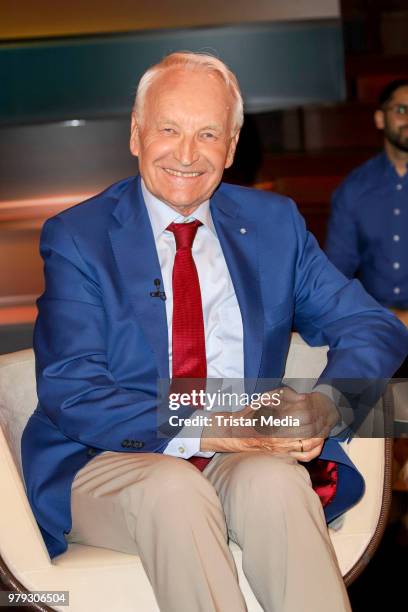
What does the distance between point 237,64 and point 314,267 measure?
4.88 m

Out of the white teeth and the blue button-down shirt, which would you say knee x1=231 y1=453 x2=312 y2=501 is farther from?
the blue button-down shirt

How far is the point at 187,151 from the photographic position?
2121 millimetres

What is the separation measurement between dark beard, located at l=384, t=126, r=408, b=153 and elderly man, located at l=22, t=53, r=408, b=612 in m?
2.35

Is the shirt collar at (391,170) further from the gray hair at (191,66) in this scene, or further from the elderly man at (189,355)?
the gray hair at (191,66)

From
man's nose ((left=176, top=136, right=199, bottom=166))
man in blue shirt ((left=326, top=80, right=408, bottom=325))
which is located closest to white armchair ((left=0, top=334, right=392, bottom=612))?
man's nose ((left=176, top=136, right=199, bottom=166))

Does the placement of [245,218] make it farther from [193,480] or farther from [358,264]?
[358,264]

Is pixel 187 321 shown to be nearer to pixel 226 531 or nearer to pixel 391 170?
pixel 226 531

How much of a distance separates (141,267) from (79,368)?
26 centimetres

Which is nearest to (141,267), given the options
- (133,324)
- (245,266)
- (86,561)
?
(133,324)

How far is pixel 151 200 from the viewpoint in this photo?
Result: 2.19m

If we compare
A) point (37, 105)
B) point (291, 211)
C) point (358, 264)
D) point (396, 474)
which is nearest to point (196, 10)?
point (37, 105)

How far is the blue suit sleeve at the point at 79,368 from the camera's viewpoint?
6.26ft

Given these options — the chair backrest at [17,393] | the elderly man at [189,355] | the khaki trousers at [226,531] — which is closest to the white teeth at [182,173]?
the elderly man at [189,355]

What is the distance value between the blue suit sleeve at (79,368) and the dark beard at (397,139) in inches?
107
